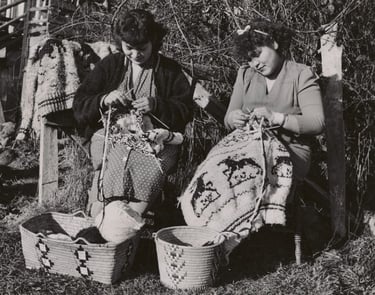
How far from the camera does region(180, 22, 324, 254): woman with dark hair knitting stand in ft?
11.1

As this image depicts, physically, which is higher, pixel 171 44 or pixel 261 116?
pixel 171 44

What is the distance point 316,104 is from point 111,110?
122 centimetres

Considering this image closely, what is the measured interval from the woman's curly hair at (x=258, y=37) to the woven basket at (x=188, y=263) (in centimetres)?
107

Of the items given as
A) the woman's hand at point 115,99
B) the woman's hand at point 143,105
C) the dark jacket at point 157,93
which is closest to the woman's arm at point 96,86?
the dark jacket at point 157,93

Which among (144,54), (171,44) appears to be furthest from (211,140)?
(144,54)

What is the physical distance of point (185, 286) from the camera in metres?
3.30

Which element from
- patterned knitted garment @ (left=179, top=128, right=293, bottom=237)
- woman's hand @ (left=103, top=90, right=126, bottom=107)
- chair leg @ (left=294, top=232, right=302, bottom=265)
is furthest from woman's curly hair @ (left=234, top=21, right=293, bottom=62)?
chair leg @ (left=294, top=232, right=302, bottom=265)

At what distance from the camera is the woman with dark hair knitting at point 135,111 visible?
3627mm

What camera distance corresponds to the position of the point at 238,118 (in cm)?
362

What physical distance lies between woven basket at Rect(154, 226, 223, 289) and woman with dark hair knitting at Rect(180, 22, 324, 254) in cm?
20

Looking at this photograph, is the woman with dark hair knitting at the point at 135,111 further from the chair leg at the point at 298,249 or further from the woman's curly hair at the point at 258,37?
the chair leg at the point at 298,249

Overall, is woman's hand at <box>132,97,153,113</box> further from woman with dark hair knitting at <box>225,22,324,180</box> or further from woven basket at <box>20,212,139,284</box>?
woven basket at <box>20,212,139,284</box>

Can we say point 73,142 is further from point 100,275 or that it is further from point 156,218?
point 100,275

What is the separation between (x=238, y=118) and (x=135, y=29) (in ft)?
2.70
